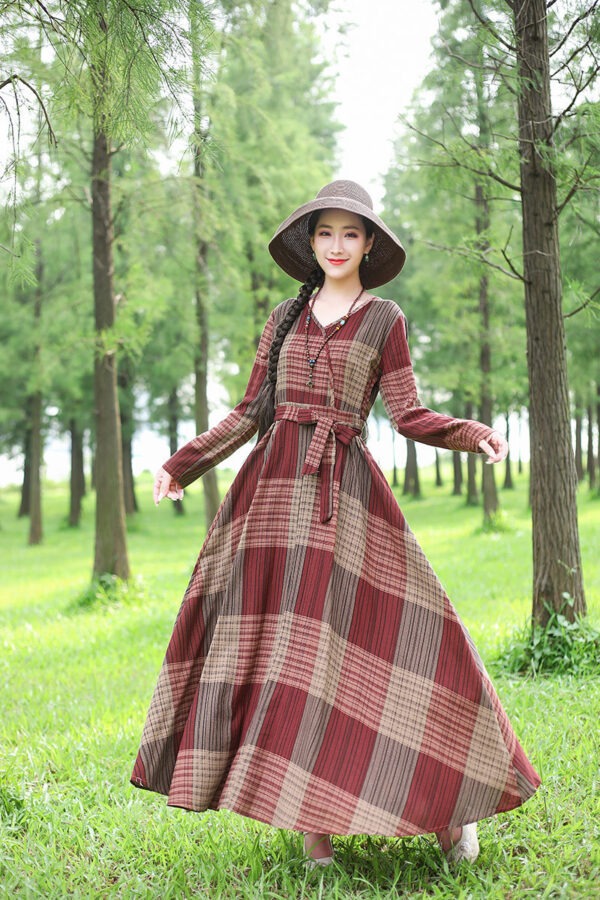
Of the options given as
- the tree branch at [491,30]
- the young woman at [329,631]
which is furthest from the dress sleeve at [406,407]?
the tree branch at [491,30]

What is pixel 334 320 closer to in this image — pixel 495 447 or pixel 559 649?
pixel 495 447

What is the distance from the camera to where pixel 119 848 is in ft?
10.2

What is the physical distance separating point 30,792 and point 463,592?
537cm

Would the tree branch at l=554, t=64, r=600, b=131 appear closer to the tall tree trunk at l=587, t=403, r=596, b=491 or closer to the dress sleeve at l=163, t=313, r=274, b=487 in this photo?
the dress sleeve at l=163, t=313, r=274, b=487

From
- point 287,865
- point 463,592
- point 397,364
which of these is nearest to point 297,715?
point 287,865

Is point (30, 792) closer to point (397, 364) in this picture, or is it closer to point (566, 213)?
point (397, 364)

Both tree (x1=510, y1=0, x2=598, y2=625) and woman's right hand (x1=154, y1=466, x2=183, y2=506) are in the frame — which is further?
tree (x1=510, y1=0, x2=598, y2=625)

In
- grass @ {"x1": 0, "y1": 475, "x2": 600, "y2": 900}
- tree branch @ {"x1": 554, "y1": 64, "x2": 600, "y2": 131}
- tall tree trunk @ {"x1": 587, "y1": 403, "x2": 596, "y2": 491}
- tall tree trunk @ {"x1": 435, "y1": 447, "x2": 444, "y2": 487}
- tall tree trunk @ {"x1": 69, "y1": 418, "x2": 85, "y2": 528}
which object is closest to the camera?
grass @ {"x1": 0, "y1": 475, "x2": 600, "y2": 900}

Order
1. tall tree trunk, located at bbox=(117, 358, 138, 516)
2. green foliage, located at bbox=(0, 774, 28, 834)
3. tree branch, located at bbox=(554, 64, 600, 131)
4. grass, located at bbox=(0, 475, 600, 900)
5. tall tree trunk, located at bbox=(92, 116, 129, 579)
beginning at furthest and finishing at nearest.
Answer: tall tree trunk, located at bbox=(117, 358, 138, 516), tall tree trunk, located at bbox=(92, 116, 129, 579), tree branch, located at bbox=(554, 64, 600, 131), green foliage, located at bbox=(0, 774, 28, 834), grass, located at bbox=(0, 475, 600, 900)

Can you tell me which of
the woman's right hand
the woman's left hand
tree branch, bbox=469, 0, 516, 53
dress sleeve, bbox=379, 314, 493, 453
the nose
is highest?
tree branch, bbox=469, 0, 516, 53

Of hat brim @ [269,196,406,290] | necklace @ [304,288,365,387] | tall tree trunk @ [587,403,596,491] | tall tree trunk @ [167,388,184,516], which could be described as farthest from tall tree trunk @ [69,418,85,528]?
necklace @ [304,288,365,387]

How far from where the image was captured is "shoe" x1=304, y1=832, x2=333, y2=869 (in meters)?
2.78

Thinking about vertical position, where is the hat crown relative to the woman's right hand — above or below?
above

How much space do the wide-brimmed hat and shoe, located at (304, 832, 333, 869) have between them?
1.99 metres
